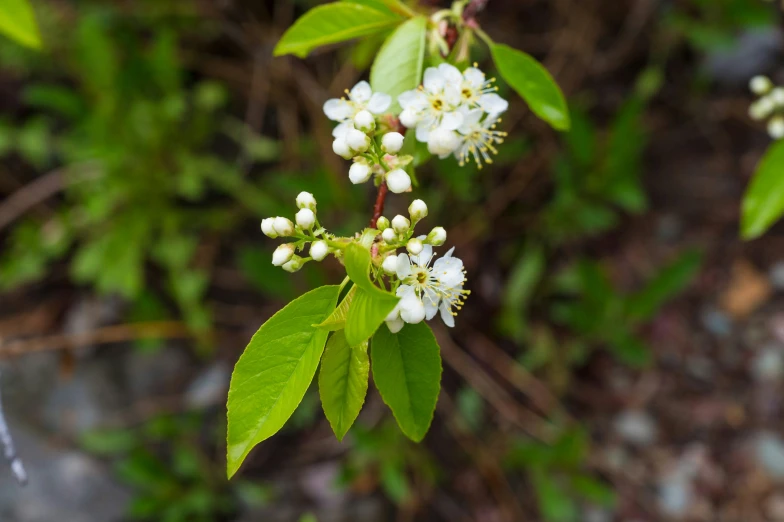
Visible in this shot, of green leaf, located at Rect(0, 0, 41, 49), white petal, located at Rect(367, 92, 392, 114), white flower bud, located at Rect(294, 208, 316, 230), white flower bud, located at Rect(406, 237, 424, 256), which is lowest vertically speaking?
white flower bud, located at Rect(406, 237, 424, 256)

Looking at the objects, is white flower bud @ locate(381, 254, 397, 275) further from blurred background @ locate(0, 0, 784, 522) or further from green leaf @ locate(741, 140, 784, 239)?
blurred background @ locate(0, 0, 784, 522)

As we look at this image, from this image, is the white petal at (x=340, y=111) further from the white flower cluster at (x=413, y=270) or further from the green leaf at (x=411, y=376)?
the green leaf at (x=411, y=376)

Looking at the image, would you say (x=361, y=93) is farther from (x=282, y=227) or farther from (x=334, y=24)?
(x=282, y=227)

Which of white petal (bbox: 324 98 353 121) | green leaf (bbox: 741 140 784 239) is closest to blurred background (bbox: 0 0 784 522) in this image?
green leaf (bbox: 741 140 784 239)

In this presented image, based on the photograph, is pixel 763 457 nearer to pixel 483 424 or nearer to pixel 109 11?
pixel 483 424

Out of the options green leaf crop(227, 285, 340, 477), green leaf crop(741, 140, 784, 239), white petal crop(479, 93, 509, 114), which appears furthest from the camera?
green leaf crop(741, 140, 784, 239)

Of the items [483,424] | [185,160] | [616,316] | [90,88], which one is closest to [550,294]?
[616,316]
